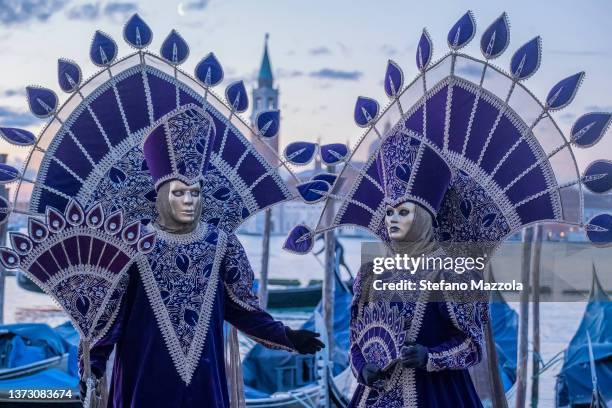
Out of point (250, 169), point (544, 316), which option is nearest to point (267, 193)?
point (250, 169)

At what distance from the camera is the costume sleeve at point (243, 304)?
3215mm

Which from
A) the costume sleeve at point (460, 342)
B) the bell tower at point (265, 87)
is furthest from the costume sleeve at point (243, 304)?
the bell tower at point (265, 87)

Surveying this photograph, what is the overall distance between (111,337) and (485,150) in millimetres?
1532

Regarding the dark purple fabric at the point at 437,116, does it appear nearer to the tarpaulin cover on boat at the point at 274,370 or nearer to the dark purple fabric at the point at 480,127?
the dark purple fabric at the point at 480,127

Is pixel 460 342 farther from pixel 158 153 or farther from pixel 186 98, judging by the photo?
pixel 186 98

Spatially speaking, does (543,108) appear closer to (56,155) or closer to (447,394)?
(447,394)

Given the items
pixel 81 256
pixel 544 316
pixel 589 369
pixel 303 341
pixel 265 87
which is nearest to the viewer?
pixel 81 256

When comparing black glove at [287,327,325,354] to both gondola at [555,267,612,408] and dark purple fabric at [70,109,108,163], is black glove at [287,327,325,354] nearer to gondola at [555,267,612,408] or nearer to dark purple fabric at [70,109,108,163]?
dark purple fabric at [70,109,108,163]

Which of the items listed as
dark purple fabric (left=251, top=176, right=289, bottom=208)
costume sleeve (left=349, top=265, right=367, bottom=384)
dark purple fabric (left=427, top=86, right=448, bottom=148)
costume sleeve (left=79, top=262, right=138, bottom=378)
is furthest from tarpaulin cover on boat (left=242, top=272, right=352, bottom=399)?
dark purple fabric (left=427, top=86, right=448, bottom=148)

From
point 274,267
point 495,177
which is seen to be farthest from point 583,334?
point 274,267

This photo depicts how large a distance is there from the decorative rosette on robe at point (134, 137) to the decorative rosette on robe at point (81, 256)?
36 cm

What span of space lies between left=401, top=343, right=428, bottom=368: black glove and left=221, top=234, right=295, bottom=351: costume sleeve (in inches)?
17.4

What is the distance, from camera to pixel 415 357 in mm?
2959

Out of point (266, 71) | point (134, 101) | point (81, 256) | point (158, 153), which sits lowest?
point (81, 256)
